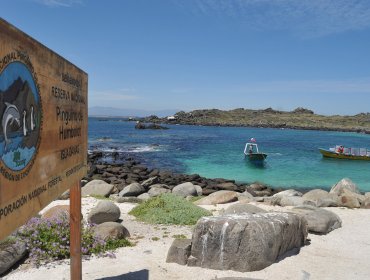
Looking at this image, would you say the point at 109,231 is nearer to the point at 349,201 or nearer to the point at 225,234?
the point at 225,234

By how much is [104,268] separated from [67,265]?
78 centimetres

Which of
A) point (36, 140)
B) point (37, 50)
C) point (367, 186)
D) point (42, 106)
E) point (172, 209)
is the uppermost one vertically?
point (37, 50)

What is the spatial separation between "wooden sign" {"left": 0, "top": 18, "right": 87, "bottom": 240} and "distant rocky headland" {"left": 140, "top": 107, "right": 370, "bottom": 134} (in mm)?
126062

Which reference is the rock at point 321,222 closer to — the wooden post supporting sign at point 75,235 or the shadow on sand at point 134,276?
the shadow on sand at point 134,276

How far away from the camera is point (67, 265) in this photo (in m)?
8.27

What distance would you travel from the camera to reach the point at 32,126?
379cm

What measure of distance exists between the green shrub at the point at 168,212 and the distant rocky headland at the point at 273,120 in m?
118

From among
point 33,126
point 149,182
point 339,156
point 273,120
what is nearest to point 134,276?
point 33,126

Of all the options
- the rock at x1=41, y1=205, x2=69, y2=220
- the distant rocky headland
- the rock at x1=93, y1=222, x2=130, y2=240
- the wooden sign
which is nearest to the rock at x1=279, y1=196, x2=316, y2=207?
the rock at x1=93, y1=222, x2=130, y2=240

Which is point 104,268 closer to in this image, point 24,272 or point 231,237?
point 24,272

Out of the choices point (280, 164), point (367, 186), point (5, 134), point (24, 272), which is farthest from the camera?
point (280, 164)

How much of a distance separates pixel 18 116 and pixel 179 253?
19.5 feet

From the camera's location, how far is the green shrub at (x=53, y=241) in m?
8.58

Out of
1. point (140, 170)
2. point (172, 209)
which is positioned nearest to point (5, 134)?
point (172, 209)
